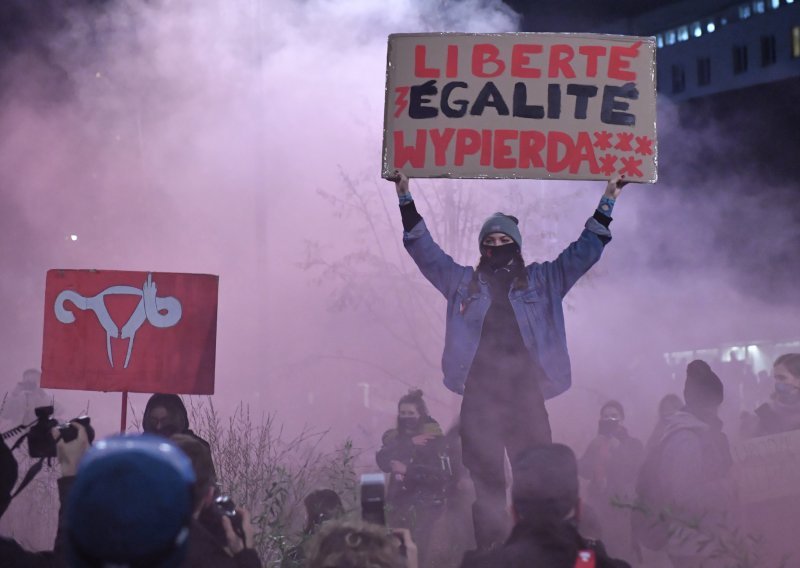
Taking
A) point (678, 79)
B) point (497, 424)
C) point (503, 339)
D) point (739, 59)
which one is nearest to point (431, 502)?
point (497, 424)

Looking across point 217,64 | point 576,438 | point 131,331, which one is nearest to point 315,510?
point 131,331

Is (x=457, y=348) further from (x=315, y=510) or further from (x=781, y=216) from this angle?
(x=781, y=216)

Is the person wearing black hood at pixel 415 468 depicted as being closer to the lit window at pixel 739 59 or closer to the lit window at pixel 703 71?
the lit window at pixel 739 59

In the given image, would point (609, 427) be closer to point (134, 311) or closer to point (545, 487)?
point (134, 311)

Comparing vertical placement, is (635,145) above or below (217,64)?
below

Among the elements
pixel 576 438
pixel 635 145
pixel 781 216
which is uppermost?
pixel 781 216

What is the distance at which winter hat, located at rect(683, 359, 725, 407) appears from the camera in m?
4.58

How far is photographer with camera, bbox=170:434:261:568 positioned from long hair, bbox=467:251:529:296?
5.56ft

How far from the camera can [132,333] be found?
4.59m

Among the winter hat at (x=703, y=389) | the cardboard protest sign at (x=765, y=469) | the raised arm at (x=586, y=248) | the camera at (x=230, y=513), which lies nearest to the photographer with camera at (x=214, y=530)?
the camera at (x=230, y=513)

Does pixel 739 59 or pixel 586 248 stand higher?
pixel 739 59

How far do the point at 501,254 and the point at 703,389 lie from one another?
1.29 meters

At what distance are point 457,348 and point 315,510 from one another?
0.93 m

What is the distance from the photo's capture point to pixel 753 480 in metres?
4.58
